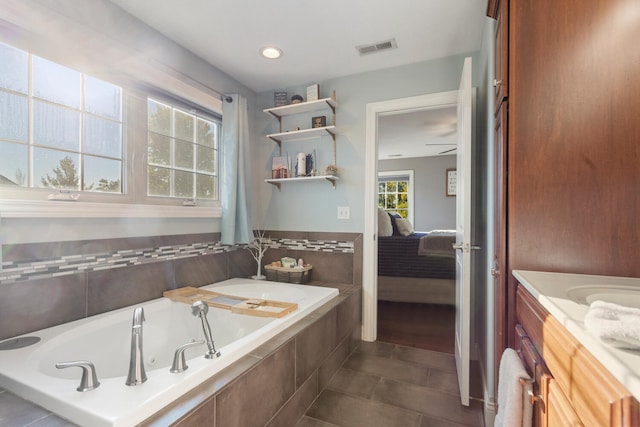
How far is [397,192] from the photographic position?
7262mm

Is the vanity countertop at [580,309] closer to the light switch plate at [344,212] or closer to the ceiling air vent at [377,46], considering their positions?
the light switch plate at [344,212]

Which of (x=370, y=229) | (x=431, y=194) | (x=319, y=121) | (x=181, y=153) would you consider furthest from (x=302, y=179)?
(x=431, y=194)

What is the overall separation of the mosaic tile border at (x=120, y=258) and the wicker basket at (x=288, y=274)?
0.26 m

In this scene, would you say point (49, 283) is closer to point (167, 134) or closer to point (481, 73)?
point (167, 134)

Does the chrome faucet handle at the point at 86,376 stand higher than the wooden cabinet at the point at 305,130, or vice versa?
the wooden cabinet at the point at 305,130

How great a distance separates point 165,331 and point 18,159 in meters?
1.20

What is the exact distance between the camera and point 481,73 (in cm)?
216

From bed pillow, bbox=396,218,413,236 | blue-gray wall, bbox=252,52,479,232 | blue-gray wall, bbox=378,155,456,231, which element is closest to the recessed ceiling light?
blue-gray wall, bbox=252,52,479,232

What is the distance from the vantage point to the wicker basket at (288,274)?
2.65 m

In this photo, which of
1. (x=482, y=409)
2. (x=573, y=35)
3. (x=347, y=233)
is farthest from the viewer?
(x=347, y=233)

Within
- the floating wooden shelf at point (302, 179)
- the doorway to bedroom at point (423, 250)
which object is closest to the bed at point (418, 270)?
the doorway to bedroom at point (423, 250)

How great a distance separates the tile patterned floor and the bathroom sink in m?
1.13

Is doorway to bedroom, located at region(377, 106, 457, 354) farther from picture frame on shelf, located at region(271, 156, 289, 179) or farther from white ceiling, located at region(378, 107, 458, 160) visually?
picture frame on shelf, located at region(271, 156, 289, 179)

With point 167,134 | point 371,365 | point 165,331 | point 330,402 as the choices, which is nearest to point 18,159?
point 167,134
